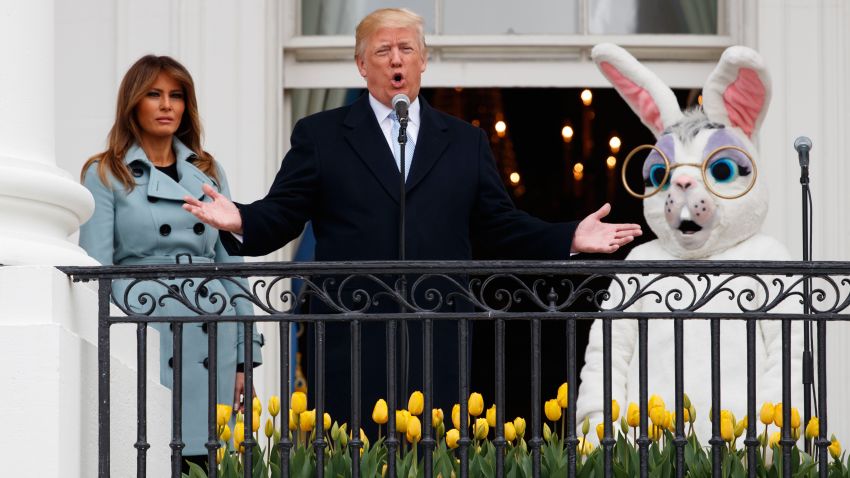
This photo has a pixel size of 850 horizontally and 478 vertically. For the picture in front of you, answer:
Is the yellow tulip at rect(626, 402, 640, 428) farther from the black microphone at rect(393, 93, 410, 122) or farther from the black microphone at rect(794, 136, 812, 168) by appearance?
the black microphone at rect(794, 136, 812, 168)

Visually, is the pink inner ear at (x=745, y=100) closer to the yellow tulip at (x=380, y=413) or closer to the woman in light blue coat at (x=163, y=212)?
the woman in light blue coat at (x=163, y=212)

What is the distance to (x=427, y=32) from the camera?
860 centimetres

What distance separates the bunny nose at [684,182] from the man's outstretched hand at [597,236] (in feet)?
6.19

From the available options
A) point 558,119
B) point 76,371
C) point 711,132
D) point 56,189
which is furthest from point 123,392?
point 558,119

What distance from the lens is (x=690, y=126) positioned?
7.44 meters

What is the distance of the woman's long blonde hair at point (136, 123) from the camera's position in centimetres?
617

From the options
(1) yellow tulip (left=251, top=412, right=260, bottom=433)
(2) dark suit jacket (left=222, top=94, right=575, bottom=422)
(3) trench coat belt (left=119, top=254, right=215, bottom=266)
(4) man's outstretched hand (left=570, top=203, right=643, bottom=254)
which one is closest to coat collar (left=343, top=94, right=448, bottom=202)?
(2) dark suit jacket (left=222, top=94, right=575, bottom=422)

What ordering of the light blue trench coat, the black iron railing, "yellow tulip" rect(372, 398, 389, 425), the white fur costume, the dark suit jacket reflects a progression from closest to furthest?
the black iron railing < "yellow tulip" rect(372, 398, 389, 425) < the dark suit jacket < the light blue trench coat < the white fur costume

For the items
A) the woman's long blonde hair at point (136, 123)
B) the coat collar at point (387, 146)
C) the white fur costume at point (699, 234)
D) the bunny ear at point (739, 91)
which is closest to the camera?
the coat collar at point (387, 146)

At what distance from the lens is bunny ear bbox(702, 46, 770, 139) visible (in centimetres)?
724

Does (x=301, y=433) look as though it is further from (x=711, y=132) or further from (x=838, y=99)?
(x=838, y=99)

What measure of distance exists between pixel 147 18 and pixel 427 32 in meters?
1.36

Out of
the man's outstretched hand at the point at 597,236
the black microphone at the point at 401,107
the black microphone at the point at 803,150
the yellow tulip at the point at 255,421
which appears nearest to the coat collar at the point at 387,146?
the black microphone at the point at 401,107

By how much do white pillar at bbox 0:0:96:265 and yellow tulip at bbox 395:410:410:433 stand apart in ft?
3.66
